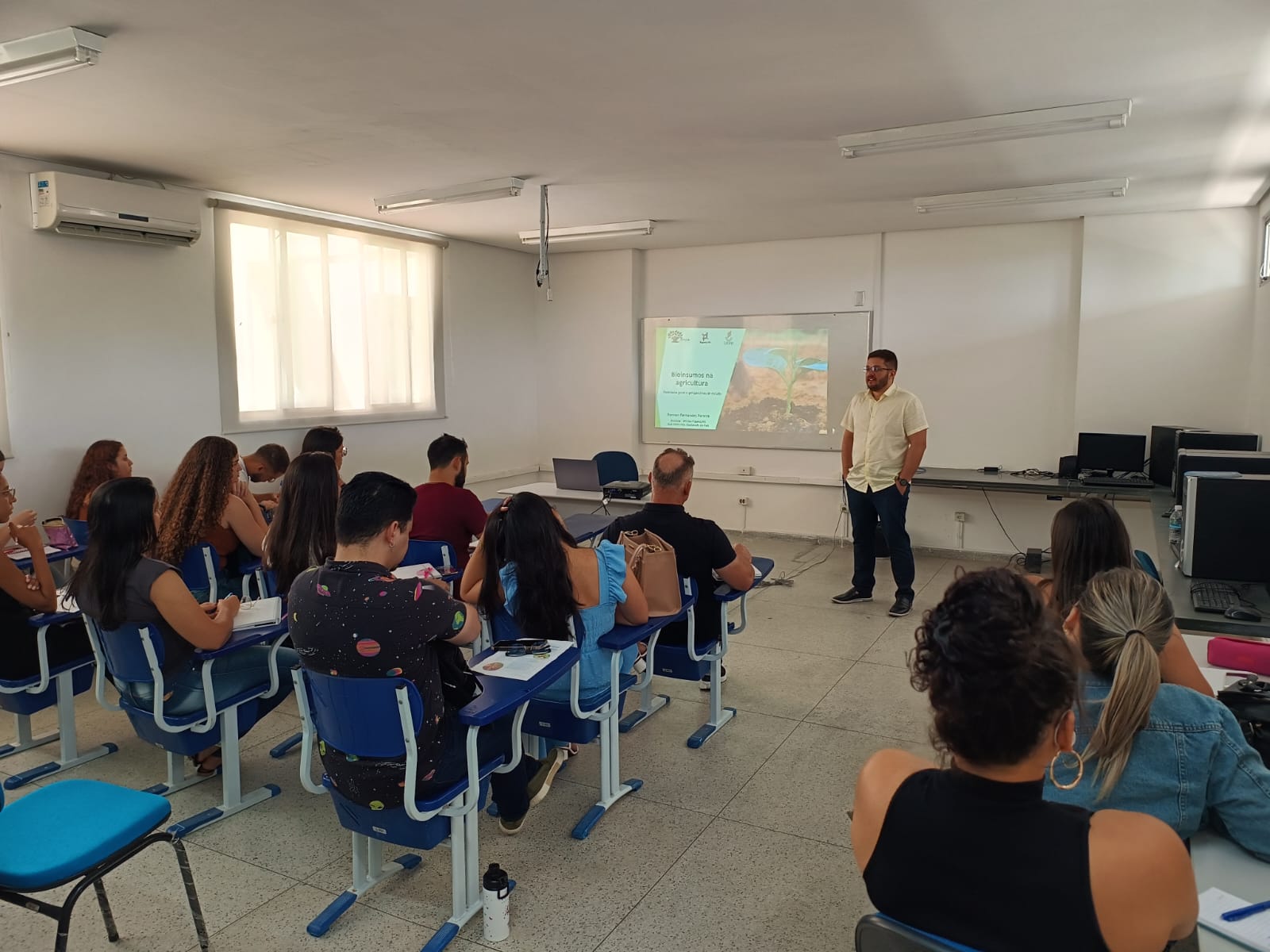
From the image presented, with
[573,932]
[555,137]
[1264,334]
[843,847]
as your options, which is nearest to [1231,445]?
[1264,334]

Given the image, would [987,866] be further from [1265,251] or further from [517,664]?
[1265,251]

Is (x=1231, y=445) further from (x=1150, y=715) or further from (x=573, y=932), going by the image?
(x=573, y=932)

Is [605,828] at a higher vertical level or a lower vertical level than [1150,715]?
lower

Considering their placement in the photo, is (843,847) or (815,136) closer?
(843,847)

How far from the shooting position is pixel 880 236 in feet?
23.6

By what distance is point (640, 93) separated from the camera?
3.51 metres

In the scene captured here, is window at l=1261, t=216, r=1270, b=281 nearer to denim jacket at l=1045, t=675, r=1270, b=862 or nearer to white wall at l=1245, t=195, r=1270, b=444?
white wall at l=1245, t=195, r=1270, b=444

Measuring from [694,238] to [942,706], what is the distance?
6806 millimetres

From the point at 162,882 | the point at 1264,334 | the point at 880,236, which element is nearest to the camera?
the point at 162,882

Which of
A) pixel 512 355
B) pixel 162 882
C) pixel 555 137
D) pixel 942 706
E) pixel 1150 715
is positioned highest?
pixel 555 137

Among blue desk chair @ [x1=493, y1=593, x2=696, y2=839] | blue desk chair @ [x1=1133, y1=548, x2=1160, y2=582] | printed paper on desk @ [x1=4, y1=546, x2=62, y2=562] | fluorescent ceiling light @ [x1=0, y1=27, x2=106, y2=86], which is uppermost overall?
fluorescent ceiling light @ [x1=0, y1=27, x2=106, y2=86]

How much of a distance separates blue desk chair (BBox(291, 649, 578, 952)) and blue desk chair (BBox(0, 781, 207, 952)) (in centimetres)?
38

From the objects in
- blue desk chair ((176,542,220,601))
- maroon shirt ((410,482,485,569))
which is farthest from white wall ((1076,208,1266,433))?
blue desk chair ((176,542,220,601))

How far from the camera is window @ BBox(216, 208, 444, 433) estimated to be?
5703 millimetres
